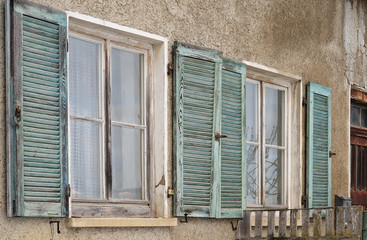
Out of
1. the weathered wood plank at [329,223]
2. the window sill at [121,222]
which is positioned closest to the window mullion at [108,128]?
the window sill at [121,222]

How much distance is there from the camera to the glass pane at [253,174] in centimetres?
700

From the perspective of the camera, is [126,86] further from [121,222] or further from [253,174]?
[253,174]

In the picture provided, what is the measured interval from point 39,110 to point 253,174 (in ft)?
9.66

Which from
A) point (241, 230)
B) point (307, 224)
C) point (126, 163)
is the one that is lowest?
point (241, 230)

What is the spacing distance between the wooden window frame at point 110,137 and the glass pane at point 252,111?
1506 millimetres

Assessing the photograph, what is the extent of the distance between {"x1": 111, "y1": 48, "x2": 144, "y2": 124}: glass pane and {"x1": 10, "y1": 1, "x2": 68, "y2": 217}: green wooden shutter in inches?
30.1

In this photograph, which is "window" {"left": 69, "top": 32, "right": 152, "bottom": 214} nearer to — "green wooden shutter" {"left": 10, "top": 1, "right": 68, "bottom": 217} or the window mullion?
the window mullion

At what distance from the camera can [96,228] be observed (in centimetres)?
516

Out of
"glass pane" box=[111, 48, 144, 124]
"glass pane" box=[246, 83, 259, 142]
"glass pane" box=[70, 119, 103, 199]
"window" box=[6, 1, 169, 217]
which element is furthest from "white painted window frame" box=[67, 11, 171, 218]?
"glass pane" box=[246, 83, 259, 142]

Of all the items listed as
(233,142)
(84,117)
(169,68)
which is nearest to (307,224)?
(233,142)

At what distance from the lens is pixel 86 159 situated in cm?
532

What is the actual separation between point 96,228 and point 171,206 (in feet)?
2.84

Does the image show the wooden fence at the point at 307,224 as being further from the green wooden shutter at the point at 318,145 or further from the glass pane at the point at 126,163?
the glass pane at the point at 126,163

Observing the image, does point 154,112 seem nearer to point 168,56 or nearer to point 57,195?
point 168,56
